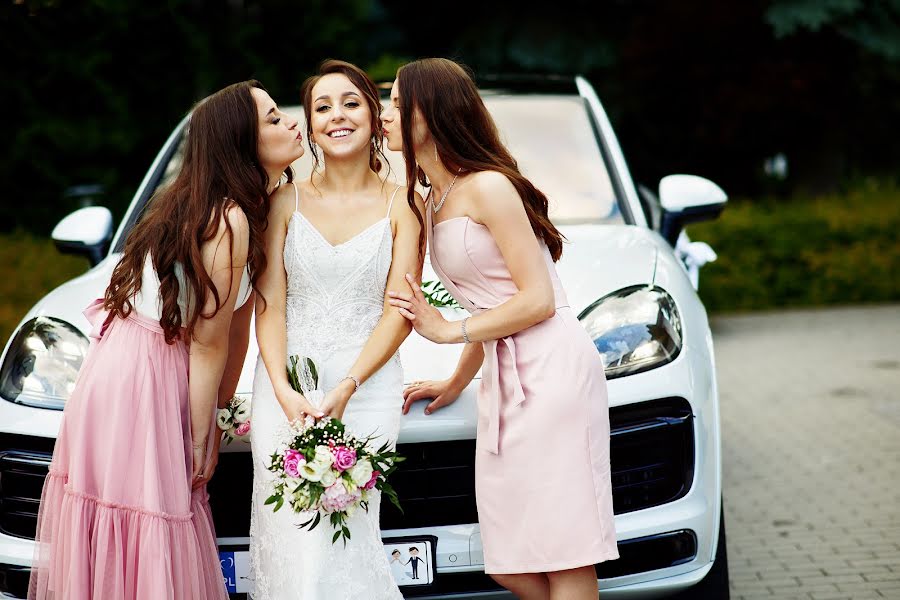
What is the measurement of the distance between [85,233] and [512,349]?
2070 millimetres

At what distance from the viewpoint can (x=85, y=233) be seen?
13.7 ft

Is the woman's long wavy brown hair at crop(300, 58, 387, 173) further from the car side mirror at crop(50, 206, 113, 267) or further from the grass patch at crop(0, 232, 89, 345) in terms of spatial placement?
the grass patch at crop(0, 232, 89, 345)

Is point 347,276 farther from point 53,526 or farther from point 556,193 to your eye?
point 556,193

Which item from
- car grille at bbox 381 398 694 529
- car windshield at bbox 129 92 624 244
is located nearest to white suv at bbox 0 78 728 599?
car grille at bbox 381 398 694 529

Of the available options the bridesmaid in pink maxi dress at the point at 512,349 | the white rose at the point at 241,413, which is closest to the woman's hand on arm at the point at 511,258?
the bridesmaid in pink maxi dress at the point at 512,349

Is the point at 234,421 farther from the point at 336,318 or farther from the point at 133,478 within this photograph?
the point at 336,318

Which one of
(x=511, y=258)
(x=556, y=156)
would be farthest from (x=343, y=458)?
(x=556, y=156)

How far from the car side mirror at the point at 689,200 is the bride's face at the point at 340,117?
1636 millimetres

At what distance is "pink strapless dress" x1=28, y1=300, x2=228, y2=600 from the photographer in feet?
9.18

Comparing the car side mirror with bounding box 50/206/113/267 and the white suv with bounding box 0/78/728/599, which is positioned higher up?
the car side mirror with bounding box 50/206/113/267

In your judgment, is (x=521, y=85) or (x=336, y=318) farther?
(x=521, y=85)

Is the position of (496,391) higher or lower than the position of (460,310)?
lower

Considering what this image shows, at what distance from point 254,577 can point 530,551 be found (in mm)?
721

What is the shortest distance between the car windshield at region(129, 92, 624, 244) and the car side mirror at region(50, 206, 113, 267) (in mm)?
120
